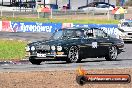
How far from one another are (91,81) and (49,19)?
47.5m

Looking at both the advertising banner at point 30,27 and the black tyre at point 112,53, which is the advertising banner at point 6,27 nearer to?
the advertising banner at point 30,27

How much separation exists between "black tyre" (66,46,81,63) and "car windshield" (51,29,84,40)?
0.63 metres

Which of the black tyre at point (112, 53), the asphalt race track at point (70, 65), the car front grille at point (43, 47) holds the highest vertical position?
the car front grille at point (43, 47)

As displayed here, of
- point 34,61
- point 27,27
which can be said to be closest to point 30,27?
point 27,27

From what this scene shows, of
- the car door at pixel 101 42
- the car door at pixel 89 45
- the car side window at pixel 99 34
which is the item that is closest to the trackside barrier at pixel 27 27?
the car side window at pixel 99 34

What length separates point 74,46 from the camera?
18984mm

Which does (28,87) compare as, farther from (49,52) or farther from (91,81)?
(49,52)

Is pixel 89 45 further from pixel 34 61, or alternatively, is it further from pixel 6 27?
pixel 6 27

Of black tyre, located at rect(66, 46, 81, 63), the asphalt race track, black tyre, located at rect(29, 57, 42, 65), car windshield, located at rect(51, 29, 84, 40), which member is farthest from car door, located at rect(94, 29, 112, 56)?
black tyre, located at rect(29, 57, 42, 65)

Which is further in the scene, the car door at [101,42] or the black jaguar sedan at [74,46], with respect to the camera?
the car door at [101,42]

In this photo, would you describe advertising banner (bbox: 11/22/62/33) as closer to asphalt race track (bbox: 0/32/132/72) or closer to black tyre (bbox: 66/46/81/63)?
asphalt race track (bbox: 0/32/132/72)

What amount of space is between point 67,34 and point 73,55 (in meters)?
1.01

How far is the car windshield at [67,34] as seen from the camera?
1931 cm

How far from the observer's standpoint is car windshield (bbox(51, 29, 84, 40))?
19314 millimetres
